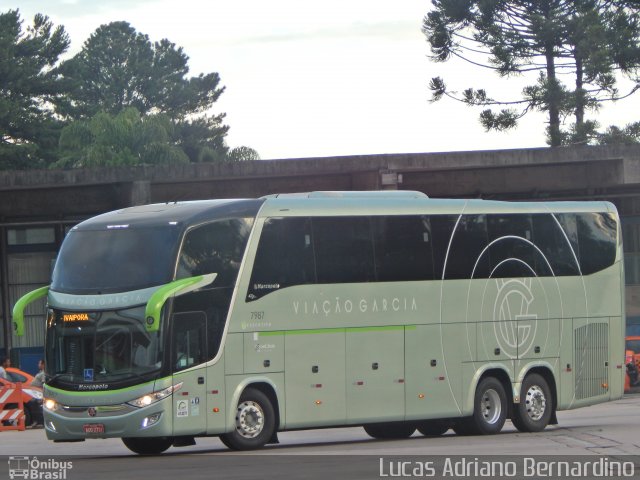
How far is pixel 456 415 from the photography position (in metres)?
21.7

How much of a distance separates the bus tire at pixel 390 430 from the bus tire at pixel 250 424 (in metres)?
3.72

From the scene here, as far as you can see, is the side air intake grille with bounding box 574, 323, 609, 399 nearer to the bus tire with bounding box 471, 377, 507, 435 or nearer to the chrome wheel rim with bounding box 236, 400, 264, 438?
the bus tire with bounding box 471, 377, 507, 435

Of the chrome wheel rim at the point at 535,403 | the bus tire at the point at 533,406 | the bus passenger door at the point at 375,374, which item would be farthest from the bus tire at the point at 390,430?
the chrome wheel rim at the point at 535,403

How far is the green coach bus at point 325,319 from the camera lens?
18531mm

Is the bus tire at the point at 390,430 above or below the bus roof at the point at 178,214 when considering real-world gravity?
below

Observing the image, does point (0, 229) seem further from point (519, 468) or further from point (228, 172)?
point (519, 468)

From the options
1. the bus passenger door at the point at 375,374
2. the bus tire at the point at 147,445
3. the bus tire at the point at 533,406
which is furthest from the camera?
the bus tire at the point at 533,406

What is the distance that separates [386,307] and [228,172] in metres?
19.3

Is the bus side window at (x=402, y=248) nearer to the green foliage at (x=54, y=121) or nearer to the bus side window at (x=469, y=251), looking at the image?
the bus side window at (x=469, y=251)

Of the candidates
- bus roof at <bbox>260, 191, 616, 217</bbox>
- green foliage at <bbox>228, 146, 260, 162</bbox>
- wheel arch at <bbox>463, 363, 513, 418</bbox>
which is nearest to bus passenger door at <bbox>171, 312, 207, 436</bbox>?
bus roof at <bbox>260, 191, 616, 217</bbox>

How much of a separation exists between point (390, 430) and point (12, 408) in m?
11.8

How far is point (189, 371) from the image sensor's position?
18609mm

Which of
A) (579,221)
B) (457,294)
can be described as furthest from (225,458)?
(579,221)

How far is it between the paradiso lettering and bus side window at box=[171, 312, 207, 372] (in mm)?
1666
